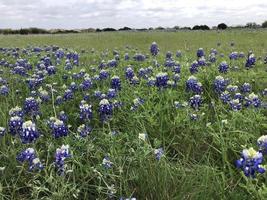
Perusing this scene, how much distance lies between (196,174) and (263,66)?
6.04 meters

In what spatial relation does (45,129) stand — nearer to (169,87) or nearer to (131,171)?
(131,171)

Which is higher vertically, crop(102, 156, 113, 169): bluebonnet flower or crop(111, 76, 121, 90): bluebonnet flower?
crop(111, 76, 121, 90): bluebonnet flower

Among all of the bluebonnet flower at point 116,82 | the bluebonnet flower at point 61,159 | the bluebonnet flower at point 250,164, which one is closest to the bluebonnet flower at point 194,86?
the bluebonnet flower at point 116,82

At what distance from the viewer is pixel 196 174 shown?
4.18 m

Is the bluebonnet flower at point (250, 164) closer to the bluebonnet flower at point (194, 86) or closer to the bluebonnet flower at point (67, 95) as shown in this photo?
the bluebonnet flower at point (194, 86)

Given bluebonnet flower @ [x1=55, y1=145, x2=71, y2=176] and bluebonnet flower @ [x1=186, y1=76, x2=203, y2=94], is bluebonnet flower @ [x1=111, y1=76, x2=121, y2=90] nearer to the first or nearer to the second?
bluebonnet flower @ [x1=186, y1=76, x2=203, y2=94]

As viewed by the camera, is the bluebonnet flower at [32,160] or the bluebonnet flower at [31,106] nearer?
the bluebonnet flower at [32,160]

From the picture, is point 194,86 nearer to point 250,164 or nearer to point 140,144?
point 140,144

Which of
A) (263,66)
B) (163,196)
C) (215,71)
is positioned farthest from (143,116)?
(263,66)

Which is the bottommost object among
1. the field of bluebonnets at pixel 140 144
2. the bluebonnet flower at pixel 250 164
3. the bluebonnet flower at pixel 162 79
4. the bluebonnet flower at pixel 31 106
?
the field of bluebonnets at pixel 140 144

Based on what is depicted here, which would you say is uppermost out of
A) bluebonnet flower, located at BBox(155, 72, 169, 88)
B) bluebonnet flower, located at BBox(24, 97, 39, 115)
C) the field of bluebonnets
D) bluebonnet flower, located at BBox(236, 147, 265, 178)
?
bluebonnet flower, located at BBox(155, 72, 169, 88)

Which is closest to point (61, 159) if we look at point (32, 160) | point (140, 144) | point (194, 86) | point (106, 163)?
point (32, 160)

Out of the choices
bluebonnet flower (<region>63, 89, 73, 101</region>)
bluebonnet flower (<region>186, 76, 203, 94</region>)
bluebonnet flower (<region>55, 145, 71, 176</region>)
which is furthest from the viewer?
bluebonnet flower (<region>63, 89, 73, 101</region>)

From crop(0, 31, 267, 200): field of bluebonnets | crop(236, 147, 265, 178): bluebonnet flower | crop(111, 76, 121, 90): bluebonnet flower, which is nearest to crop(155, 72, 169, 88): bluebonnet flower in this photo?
crop(0, 31, 267, 200): field of bluebonnets
